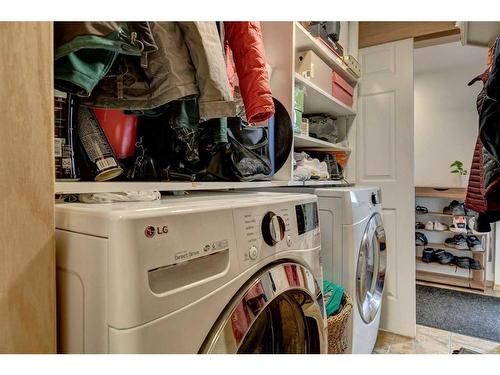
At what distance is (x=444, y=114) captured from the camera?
330 centimetres

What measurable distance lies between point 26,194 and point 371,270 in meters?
1.64

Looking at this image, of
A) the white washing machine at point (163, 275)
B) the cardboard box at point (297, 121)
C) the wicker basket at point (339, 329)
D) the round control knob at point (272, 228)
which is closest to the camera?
the white washing machine at point (163, 275)

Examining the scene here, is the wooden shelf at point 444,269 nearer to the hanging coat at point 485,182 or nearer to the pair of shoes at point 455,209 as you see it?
the pair of shoes at point 455,209

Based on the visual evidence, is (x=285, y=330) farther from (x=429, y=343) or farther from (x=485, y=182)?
(x=429, y=343)

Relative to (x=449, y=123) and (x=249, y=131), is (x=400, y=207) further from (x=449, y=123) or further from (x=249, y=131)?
(x=449, y=123)

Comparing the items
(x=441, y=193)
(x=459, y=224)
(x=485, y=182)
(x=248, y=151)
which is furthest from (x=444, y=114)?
(x=248, y=151)

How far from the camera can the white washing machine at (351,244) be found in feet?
4.18

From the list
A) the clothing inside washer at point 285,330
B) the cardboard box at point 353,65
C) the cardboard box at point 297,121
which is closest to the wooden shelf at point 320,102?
the cardboard box at point 297,121

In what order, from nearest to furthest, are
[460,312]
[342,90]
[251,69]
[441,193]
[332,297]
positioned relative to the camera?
1. [251,69]
2. [332,297]
3. [342,90]
4. [460,312]
5. [441,193]

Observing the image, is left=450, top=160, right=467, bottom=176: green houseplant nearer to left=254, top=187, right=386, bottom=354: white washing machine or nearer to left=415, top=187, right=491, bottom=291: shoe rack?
left=415, top=187, right=491, bottom=291: shoe rack

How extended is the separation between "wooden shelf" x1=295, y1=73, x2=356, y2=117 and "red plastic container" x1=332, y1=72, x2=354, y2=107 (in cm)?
3

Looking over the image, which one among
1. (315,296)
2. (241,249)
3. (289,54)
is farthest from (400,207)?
(241,249)

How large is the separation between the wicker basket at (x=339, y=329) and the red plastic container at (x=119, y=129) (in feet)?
2.96

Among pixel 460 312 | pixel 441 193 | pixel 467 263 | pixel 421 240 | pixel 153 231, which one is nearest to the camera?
pixel 153 231
